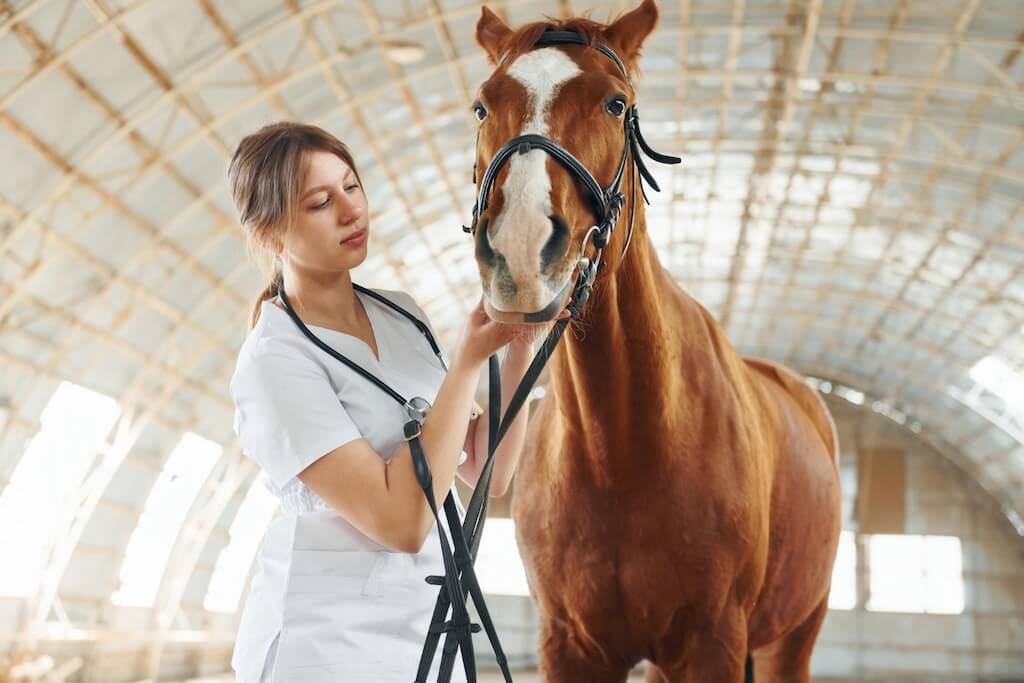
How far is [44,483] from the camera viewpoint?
20.4m

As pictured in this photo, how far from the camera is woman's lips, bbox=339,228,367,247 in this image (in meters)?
2.60

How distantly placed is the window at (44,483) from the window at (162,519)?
3.79 m

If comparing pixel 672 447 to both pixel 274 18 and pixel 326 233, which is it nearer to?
pixel 326 233

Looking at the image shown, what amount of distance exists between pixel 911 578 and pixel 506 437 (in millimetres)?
38223

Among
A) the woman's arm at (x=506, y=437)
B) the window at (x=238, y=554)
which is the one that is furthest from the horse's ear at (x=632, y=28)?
the window at (x=238, y=554)

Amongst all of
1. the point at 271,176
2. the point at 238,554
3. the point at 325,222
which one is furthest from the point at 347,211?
the point at 238,554

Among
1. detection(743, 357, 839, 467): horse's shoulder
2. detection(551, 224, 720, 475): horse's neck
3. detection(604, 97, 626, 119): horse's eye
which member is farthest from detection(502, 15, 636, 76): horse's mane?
detection(743, 357, 839, 467): horse's shoulder

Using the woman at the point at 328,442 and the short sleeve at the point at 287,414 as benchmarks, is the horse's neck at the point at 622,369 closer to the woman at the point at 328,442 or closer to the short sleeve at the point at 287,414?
the woman at the point at 328,442

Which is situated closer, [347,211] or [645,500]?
[347,211]

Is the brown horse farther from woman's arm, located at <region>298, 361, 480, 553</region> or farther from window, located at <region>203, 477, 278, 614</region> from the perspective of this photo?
window, located at <region>203, 477, 278, 614</region>

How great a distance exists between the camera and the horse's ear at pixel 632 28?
137 inches

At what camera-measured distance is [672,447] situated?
378 centimetres

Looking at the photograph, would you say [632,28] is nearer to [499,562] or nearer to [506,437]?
[506,437]

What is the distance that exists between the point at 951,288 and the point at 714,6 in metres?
14.2
